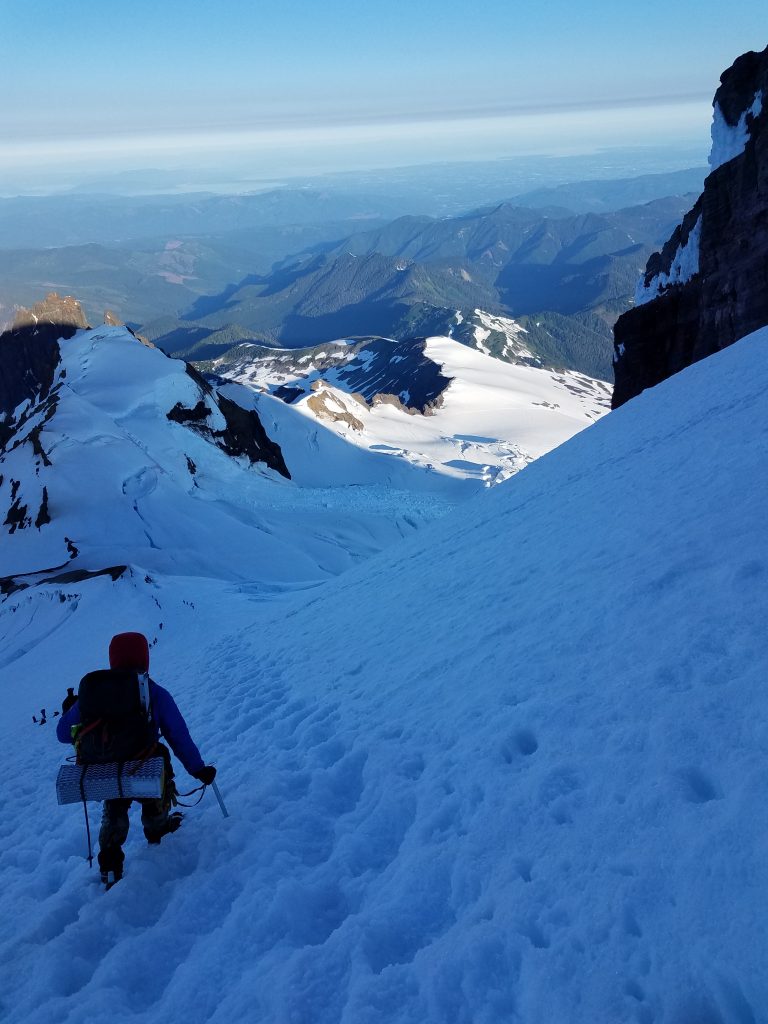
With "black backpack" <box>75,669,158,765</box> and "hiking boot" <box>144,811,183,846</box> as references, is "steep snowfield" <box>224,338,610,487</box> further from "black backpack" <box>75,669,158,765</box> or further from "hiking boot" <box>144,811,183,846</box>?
"black backpack" <box>75,669,158,765</box>

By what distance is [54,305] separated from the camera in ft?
225

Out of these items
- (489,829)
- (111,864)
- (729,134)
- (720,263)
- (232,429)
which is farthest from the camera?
(232,429)

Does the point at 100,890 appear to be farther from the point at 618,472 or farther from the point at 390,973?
the point at 618,472

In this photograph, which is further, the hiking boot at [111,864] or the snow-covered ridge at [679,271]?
the snow-covered ridge at [679,271]

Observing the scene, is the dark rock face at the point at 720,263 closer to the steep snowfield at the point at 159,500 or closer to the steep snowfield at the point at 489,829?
the steep snowfield at the point at 489,829

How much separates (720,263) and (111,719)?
30611 millimetres

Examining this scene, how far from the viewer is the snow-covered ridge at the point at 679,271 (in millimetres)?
29812

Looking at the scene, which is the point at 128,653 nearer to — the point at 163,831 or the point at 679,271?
the point at 163,831

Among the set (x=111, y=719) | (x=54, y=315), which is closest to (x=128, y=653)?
(x=111, y=719)

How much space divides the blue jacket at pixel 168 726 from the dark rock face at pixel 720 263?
2615 cm

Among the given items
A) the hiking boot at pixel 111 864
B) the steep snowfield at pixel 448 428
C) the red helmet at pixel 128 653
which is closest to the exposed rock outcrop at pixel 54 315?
the steep snowfield at pixel 448 428

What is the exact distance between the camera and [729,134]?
2869 cm

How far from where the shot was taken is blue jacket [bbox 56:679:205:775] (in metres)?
5.56

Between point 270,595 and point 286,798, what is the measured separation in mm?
17726
